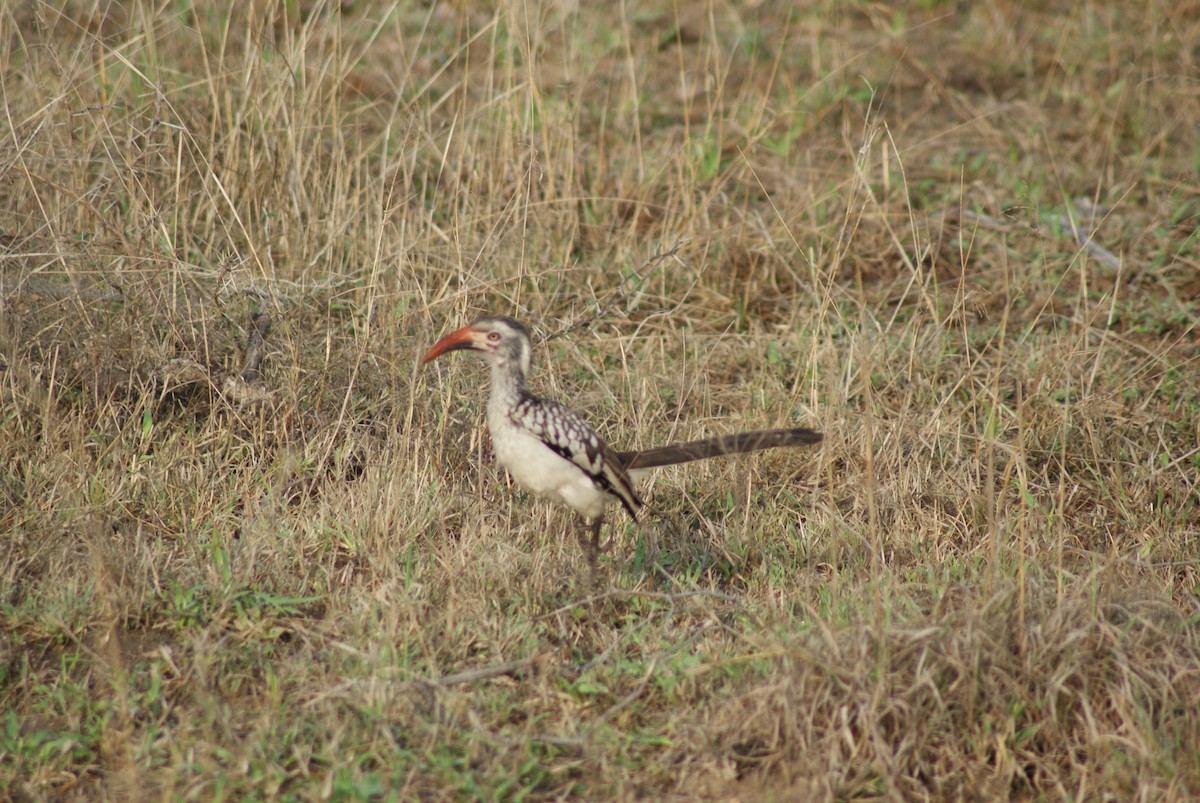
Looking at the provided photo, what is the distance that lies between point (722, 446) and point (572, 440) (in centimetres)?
50

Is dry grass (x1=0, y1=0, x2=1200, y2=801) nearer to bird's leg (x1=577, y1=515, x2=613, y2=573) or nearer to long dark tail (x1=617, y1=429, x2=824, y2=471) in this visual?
bird's leg (x1=577, y1=515, x2=613, y2=573)

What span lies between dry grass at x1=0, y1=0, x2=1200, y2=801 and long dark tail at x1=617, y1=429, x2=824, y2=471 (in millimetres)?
289

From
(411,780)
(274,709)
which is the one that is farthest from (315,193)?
(411,780)

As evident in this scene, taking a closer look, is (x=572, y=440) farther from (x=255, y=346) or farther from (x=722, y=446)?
(x=255, y=346)

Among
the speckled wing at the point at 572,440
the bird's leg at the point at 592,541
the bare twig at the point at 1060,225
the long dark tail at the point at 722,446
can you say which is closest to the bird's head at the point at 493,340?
the speckled wing at the point at 572,440

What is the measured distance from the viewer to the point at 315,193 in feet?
17.7

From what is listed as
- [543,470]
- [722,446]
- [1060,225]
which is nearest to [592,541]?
[543,470]

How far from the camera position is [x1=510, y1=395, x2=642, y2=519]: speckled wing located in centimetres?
373

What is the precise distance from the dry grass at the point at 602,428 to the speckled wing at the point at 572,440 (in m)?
0.40

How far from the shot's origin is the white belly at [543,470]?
12.1ft

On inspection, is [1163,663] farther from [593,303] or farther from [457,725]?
[593,303]

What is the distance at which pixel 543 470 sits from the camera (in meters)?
3.70

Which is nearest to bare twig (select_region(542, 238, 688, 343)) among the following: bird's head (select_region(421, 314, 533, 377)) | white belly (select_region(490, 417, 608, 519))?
bird's head (select_region(421, 314, 533, 377))

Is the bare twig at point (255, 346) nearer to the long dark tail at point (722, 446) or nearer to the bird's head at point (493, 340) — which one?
the bird's head at point (493, 340)
